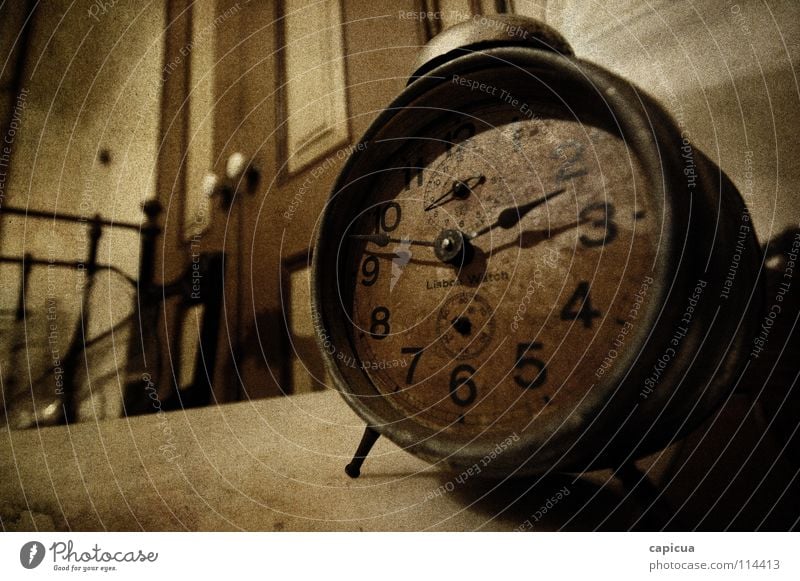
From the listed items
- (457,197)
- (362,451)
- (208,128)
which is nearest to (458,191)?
(457,197)

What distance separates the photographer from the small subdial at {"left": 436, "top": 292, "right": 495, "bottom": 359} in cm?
63

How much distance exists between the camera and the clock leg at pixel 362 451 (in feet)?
2.37

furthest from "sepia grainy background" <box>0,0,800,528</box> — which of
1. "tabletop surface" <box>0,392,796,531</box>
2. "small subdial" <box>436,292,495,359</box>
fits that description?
"small subdial" <box>436,292,495,359</box>

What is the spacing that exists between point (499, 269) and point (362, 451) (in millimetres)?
364

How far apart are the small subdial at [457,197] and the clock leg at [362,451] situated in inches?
13.3

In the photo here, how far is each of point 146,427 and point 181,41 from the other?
0.87 metres

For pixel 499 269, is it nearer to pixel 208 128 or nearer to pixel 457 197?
pixel 457 197

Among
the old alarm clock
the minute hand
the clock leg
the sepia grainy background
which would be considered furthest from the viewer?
the sepia grainy background

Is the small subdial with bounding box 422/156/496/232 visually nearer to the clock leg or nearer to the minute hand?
the minute hand

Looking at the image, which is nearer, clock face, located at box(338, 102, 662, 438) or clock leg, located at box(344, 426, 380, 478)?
clock face, located at box(338, 102, 662, 438)

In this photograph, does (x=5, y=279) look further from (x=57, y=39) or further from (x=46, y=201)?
(x=57, y=39)

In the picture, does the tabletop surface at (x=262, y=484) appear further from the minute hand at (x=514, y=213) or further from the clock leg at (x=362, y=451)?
the minute hand at (x=514, y=213)

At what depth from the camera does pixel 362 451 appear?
0.74 meters
